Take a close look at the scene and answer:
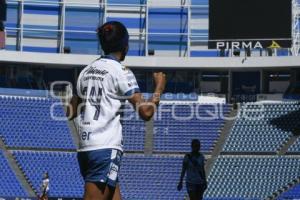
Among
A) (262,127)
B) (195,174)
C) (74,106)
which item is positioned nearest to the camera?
(74,106)

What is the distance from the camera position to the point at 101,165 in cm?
457

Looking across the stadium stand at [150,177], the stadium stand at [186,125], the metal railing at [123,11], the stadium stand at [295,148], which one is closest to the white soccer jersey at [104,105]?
the stadium stand at [150,177]

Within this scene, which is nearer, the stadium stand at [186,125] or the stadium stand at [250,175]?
the stadium stand at [250,175]

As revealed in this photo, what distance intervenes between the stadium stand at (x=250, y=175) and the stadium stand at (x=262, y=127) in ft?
2.40

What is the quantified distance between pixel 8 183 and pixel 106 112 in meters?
23.6

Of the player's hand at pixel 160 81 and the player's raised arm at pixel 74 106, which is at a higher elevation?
the player's hand at pixel 160 81

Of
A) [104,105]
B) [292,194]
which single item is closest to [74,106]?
[104,105]

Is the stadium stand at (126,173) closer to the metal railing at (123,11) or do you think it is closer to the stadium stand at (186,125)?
the stadium stand at (186,125)

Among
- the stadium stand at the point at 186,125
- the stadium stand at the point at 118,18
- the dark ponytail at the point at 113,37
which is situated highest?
the stadium stand at the point at 118,18

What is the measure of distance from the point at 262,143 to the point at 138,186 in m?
6.19

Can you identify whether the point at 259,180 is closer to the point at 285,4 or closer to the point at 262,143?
the point at 262,143

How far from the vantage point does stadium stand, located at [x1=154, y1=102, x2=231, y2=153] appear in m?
30.7

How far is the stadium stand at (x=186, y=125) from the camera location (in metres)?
30.7

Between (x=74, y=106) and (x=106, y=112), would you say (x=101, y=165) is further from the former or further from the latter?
(x=74, y=106)
